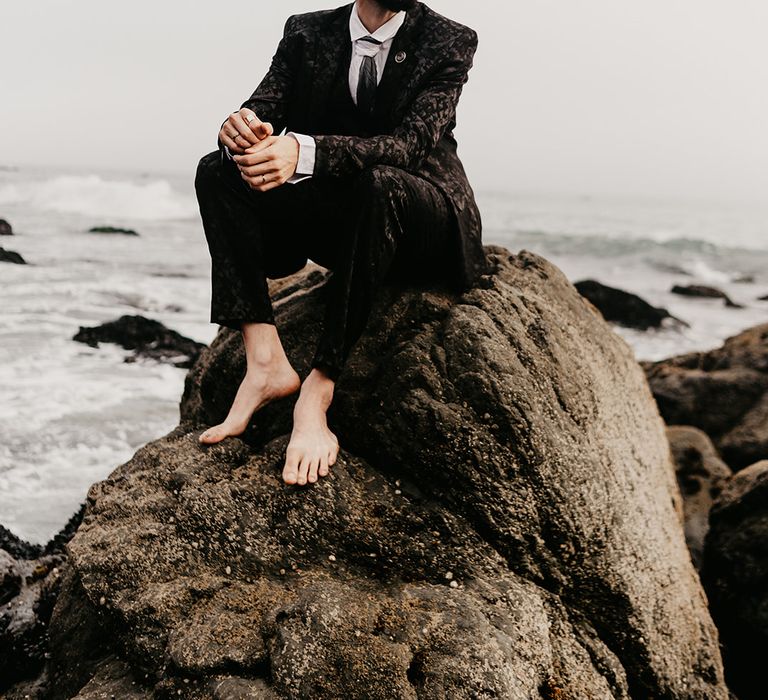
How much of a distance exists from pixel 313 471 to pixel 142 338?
735 centimetres

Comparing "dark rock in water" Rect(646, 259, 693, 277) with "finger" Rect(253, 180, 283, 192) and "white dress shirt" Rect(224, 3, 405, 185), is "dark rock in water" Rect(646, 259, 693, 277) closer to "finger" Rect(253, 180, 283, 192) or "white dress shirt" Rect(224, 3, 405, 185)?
"white dress shirt" Rect(224, 3, 405, 185)

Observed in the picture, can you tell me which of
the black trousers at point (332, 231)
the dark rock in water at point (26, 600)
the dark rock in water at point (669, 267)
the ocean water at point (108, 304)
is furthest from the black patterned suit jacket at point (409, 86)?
the dark rock in water at point (669, 267)

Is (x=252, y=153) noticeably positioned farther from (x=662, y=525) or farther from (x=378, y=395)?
(x=662, y=525)

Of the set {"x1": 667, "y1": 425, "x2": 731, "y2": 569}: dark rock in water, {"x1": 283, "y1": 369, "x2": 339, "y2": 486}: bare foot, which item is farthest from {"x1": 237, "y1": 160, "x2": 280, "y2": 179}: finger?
{"x1": 667, "y1": 425, "x2": 731, "y2": 569}: dark rock in water

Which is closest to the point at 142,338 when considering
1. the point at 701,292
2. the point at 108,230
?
the point at 701,292

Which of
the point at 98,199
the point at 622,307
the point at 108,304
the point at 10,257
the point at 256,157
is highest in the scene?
the point at 256,157

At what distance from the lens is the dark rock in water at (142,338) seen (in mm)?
9377

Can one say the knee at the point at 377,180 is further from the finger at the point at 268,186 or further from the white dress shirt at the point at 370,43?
the white dress shirt at the point at 370,43

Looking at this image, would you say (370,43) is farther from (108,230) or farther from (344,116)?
(108,230)

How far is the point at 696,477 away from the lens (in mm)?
5965

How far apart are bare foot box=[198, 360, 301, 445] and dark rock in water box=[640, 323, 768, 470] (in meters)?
5.09

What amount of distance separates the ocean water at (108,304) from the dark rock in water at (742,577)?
4.29m

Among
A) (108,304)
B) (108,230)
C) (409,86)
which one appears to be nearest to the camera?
(409,86)

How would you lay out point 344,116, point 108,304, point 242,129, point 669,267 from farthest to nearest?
point 669,267 < point 108,304 < point 344,116 < point 242,129
